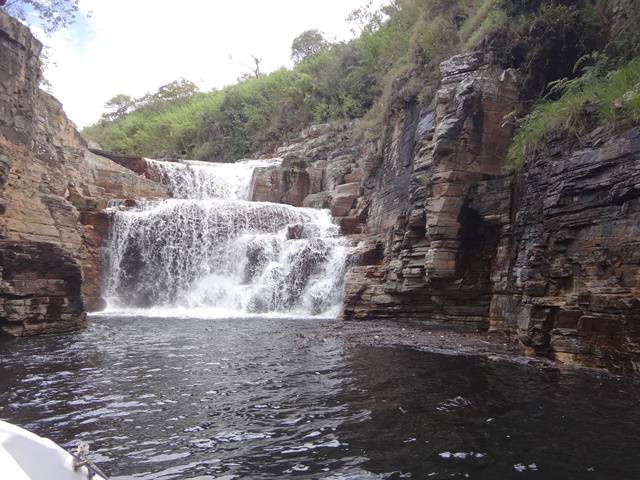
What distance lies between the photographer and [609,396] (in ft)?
19.7

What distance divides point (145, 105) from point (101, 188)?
3509cm

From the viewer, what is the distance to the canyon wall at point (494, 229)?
7.41m

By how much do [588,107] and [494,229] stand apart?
3.76 meters

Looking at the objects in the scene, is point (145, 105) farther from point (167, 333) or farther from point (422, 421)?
point (422, 421)

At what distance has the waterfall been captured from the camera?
58.6ft

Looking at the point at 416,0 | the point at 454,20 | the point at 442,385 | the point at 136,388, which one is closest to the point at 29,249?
the point at 136,388

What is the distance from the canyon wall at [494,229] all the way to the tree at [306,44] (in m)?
30.8

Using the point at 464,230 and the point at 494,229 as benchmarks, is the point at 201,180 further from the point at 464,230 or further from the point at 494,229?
the point at 494,229

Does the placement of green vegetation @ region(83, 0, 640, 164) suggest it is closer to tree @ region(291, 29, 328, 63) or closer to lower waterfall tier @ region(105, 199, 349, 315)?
tree @ region(291, 29, 328, 63)

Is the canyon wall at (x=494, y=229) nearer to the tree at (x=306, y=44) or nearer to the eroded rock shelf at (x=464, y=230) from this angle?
the eroded rock shelf at (x=464, y=230)

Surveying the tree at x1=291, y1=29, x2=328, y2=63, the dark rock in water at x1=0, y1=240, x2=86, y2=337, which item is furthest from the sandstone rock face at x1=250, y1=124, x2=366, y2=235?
the tree at x1=291, y1=29, x2=328, y2=63

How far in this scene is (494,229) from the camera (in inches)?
469

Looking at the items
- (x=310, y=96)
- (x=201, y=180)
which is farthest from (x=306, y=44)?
(x=201, y=180)

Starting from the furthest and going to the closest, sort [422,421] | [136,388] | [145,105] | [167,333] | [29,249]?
[145,105]
[167,333]
[29,249]
[136,388]
[422,421]
